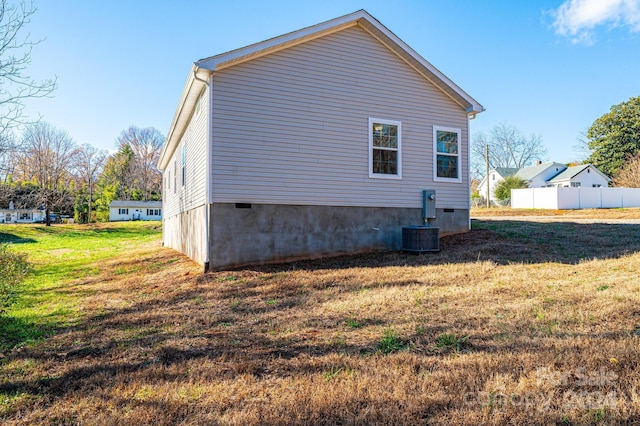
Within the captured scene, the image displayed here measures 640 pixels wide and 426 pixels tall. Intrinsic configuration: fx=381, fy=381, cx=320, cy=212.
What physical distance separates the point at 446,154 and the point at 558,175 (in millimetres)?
37553

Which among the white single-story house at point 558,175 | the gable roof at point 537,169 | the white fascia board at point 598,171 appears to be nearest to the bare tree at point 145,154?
the white single-story house at point 558,175

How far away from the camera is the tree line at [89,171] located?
37.6 meters

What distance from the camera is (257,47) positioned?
849 cm

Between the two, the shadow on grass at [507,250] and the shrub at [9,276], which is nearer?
the shrub at [9,276]

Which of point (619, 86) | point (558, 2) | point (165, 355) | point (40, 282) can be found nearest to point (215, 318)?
point (165, 355)

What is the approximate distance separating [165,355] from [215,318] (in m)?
1.34

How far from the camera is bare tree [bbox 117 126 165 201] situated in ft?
177

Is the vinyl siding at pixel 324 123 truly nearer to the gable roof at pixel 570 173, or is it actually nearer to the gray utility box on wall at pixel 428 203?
the gray utility box on wall at pixel 428 203

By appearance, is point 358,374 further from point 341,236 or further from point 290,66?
point 290,66

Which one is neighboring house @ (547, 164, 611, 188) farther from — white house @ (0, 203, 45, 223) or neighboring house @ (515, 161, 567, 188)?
white house @ (0, 203, 45, 223)

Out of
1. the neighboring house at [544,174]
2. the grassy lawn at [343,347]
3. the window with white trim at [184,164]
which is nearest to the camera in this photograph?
the grassy lawn at [343,347]

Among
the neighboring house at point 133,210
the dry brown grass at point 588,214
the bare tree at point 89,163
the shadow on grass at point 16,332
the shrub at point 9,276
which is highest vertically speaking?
the bare tree at point 89,163

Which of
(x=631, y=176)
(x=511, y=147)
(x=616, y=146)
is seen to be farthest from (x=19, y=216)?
(x=616, y=146)

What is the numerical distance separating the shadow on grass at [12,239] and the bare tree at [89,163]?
22.0m
